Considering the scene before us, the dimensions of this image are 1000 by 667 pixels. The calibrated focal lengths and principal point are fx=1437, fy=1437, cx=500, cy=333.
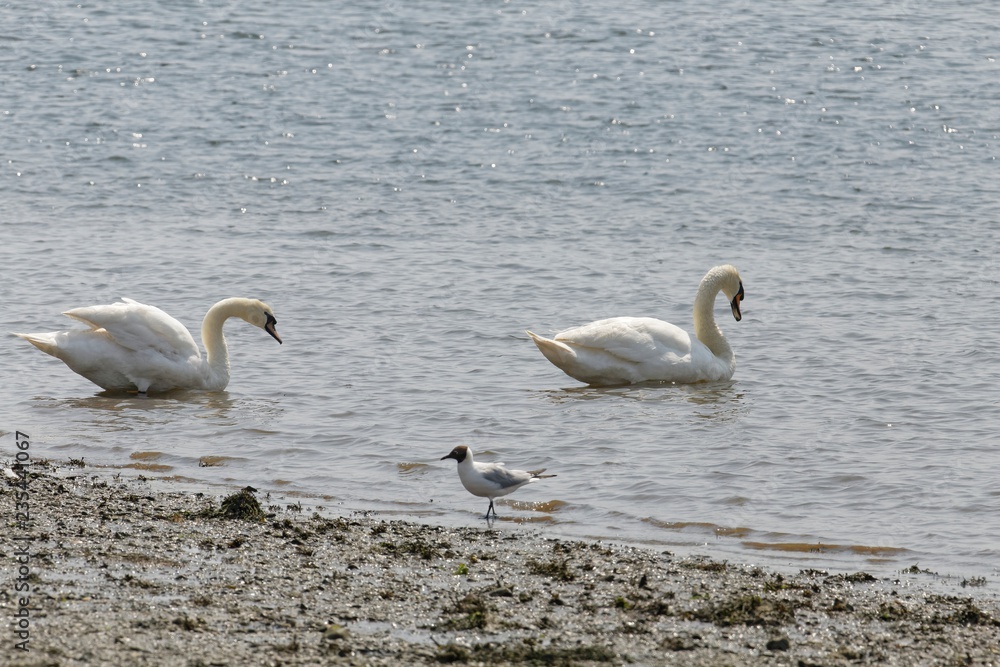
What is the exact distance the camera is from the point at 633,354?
10773 mm

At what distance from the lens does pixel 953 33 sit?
81.8 feet

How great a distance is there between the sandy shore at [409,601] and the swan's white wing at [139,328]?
11.0 ft

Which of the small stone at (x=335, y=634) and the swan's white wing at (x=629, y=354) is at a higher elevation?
the swan's white wing at (x=629, y=354)

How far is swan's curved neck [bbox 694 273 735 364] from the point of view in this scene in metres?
11.3

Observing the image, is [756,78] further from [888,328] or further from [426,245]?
[888,328]

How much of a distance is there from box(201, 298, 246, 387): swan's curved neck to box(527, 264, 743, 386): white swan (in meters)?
2.28

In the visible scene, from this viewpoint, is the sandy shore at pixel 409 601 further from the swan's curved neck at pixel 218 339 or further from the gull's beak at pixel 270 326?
the gull's beak at pixel 270 326

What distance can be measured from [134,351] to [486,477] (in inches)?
Result: 161

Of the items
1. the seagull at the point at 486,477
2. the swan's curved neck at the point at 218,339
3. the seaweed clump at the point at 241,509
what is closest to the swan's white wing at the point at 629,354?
the swan's curved neck at the point at 218,339

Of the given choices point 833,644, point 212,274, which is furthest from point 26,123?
point 833,644

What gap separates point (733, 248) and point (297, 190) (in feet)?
18.8

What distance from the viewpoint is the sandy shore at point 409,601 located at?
512 cm

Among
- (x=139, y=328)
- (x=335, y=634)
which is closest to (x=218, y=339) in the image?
(x=139, y=328)

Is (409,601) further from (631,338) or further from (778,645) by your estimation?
(631,338)
